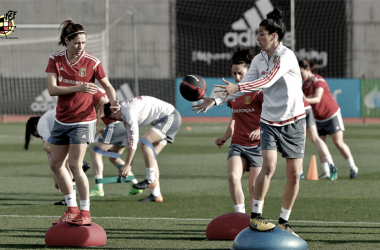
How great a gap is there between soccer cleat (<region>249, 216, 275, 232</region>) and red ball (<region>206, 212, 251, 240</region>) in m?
0.45

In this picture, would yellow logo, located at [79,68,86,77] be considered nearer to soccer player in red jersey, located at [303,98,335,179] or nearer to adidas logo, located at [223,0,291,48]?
soccer player in red jersey, located at [303,98,335,179]

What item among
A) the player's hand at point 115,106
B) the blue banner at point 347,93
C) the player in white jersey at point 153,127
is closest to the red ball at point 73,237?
the player's hand at point 115,106

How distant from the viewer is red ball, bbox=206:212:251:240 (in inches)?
219

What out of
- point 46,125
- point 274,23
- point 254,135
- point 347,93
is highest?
point 274,23

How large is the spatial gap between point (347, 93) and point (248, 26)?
8.22 m

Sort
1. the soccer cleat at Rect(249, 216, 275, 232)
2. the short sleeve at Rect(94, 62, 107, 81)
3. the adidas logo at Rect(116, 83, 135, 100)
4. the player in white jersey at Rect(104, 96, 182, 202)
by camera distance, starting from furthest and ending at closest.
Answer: the adidas logo at Rect(116, 83, 135, 100) < the player in white jersey at Rect(104, 96, 182, 202) < the short sleeve at Rect(94, 62, 107, 81) < the soccer cleat at Rect(249, 216, 275, 232)

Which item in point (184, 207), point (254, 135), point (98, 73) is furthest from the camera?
point (184, 207)

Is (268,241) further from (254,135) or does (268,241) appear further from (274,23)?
(274,23)

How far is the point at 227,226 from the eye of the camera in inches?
220

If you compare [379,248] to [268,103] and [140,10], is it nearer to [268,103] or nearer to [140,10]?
[268,103]

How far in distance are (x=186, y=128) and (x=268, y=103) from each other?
1960cm

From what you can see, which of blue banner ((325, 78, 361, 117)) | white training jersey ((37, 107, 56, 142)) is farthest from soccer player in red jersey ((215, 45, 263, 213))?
blue banner ((325, 78, 361, 117))

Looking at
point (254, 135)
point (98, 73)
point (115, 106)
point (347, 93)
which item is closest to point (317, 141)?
point (254, 135)

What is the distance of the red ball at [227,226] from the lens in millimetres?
5574
